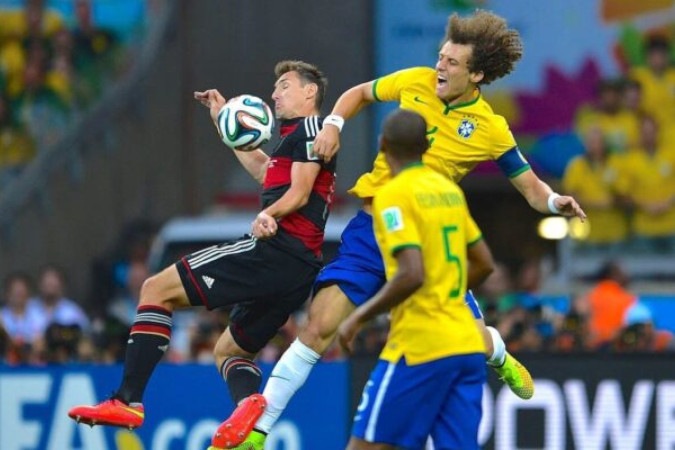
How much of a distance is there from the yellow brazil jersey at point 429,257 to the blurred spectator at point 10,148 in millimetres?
10008

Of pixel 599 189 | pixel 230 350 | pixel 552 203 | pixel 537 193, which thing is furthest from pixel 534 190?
pixel 599 189

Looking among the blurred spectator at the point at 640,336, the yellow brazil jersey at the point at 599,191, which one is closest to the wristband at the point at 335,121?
the blurred spectator at the point at 640,336

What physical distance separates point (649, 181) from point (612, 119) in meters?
0.64

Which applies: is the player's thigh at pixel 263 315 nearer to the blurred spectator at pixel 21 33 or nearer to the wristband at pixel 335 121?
the wristband at pixel 335 121

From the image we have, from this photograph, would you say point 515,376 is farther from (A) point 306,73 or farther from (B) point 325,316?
(A) point 306,73

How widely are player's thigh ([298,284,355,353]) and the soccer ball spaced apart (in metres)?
0.83

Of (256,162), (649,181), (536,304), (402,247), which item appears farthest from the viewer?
(649,181)

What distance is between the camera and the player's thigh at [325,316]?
371 inches

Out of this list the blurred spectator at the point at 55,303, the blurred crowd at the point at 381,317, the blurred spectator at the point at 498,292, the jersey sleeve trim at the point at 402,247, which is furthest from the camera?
the blurred spectator at the point at 55,303

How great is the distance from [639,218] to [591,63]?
1542 mm

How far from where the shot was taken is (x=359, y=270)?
9.44 metres

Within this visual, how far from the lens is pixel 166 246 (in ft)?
50.6

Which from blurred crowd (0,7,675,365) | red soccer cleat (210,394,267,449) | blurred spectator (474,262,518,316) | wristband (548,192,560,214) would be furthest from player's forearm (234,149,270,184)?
blurred spectator (474,262,518,316)

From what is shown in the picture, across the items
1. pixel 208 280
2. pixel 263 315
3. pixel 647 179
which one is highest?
pixel 208 280
